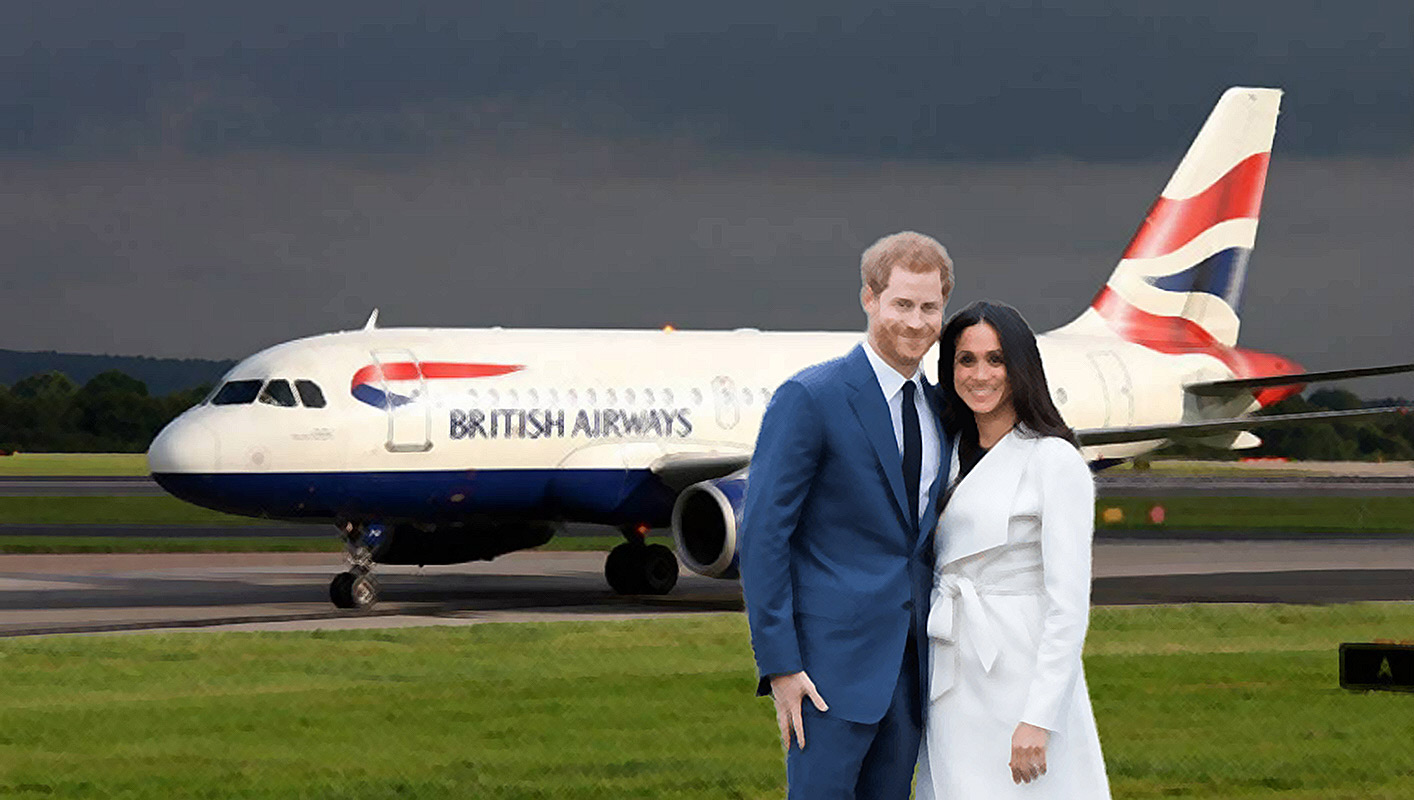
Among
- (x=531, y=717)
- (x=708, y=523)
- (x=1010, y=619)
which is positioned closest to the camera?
(x=1010, y=619)

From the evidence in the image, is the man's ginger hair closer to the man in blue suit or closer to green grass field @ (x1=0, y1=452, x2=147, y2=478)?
the man in blue suit

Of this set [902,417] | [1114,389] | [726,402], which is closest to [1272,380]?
[1114,389]

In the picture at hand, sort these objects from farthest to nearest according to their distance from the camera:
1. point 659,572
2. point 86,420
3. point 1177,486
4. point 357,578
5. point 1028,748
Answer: point 86,420
point 1177,486
point 659,572
point 357,578
point 1028,748

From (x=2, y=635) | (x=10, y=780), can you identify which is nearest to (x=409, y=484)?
(x=2, y=635)

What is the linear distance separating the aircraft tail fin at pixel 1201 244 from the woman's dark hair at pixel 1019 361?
27010 mm

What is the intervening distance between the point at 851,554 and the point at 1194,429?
2098 centimetres

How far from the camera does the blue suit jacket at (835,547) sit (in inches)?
244

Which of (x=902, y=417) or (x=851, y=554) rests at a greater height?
(x=902, y=417)

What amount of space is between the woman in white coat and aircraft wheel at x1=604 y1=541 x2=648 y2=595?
20660mm

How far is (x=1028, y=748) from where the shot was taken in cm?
601

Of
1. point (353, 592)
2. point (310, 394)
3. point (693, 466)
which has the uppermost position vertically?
point (310, 394)

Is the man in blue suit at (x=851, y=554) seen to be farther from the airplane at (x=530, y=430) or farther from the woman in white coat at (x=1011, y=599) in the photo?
the airplane at (x=530, y=430)

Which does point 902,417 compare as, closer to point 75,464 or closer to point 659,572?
point 659,572

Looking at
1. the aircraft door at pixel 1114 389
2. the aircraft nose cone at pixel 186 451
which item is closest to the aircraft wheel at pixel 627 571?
the aircraft nose cone at pixel 186 451
